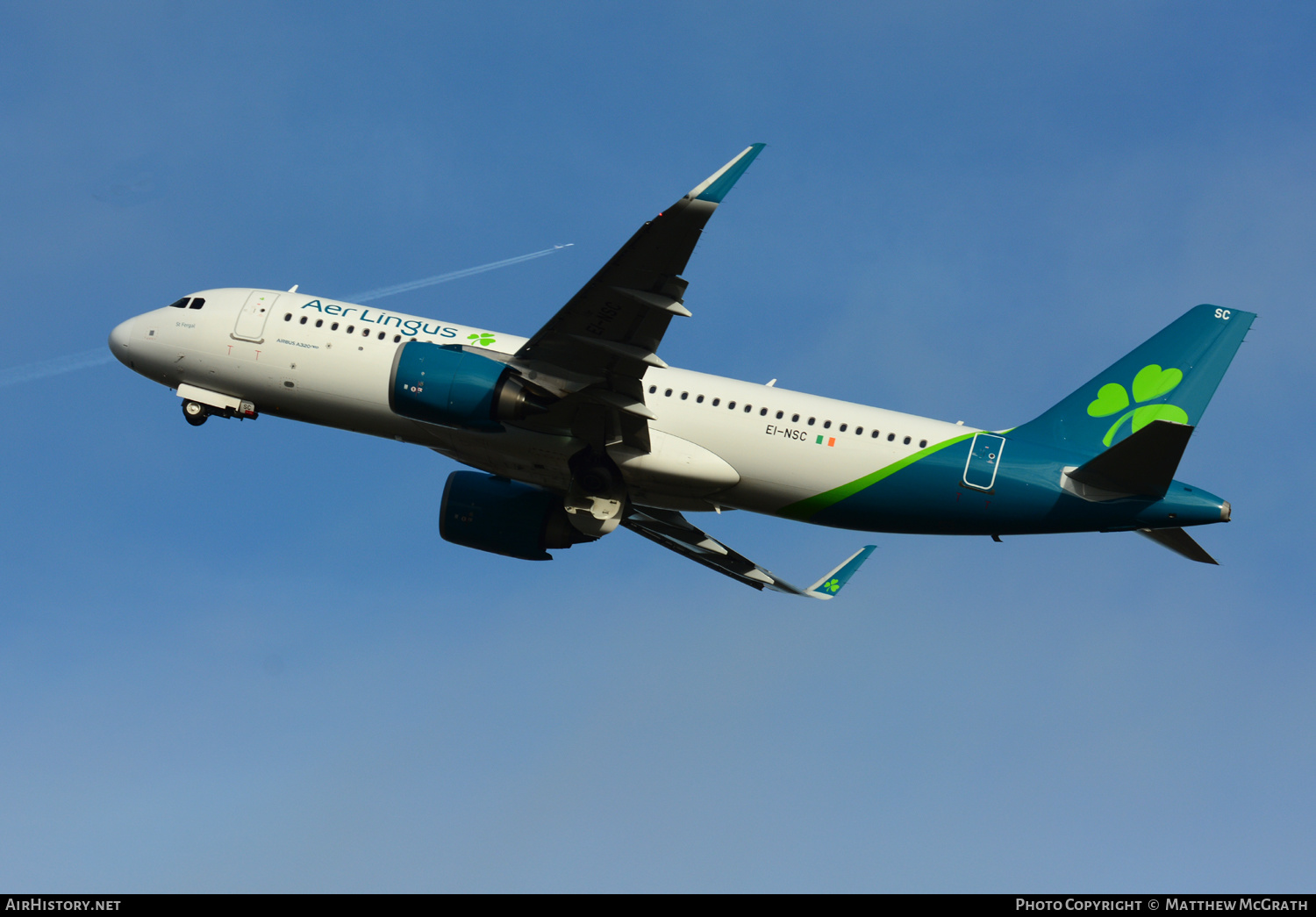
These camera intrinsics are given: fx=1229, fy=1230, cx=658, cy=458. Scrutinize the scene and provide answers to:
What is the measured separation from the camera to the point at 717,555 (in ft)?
120

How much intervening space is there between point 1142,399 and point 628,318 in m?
13.1

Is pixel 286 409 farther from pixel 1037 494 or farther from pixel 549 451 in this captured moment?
pixel 1037 494

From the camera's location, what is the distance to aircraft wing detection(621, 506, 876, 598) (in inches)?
1411

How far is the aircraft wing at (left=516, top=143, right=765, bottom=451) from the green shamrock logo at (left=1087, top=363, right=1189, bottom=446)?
11374mm

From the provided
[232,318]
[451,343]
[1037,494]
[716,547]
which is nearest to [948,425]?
[1037,494]

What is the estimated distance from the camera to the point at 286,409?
1249 inches

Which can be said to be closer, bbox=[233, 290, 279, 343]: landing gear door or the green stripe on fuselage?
the green stripe on fuselage

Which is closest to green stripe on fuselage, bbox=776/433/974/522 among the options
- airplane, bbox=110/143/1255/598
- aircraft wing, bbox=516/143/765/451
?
airplane, bbox=110/143/1255/598

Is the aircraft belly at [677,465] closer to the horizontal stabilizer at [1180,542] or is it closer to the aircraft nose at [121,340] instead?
the horizontal stabilizer at [1180,542]

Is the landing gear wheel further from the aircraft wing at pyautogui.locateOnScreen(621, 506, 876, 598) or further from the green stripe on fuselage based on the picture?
the green stripe on fuselage

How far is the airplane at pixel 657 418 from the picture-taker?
2747 centimetres

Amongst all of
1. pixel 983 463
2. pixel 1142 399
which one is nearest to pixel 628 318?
pixel 983 463

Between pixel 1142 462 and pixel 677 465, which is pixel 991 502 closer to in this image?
pixel 1142 462
